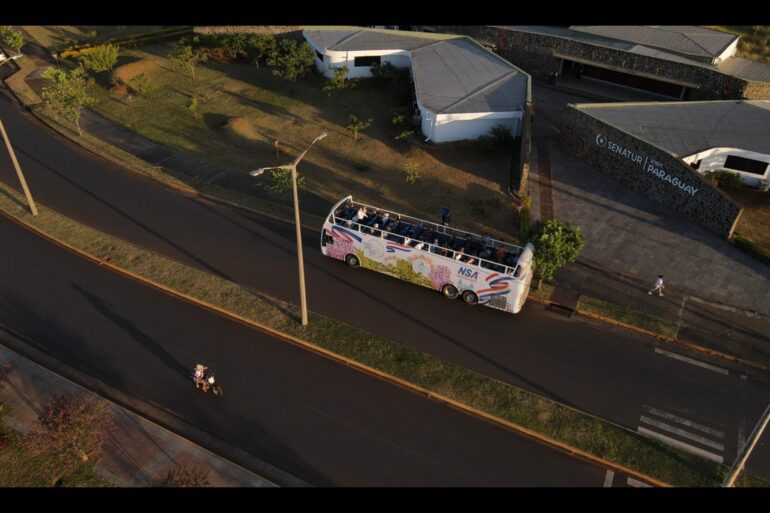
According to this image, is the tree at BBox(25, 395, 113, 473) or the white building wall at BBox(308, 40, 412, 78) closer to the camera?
the tree at BBox(25, 395, 113, 473)

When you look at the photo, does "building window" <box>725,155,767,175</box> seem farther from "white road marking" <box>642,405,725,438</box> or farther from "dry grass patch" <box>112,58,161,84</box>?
"dry grass patch" <box>112,58,161,84</box>

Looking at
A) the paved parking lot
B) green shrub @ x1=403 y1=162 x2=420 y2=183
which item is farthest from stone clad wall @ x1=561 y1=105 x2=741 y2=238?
green shrub @ x1=403 y1=162 x2=420 y2=183

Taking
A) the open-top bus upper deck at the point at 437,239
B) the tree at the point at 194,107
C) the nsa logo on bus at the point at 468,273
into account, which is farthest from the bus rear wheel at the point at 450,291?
the tree at the point at 194,107

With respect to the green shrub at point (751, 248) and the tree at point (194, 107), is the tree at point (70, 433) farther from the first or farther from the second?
the green shrub at point (751, 248)

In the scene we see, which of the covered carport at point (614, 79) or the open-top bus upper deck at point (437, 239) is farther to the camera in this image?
the covered carport at point (614, 79)

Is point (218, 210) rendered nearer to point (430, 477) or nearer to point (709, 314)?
point (430, 477)
